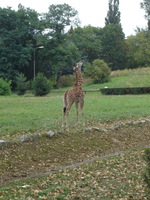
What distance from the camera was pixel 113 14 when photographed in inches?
3327

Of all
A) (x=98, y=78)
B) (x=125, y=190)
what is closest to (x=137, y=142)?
(x=125, y=190)

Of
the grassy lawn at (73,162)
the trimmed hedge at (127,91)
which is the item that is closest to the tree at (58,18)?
the trimmed hedge at (127,91)

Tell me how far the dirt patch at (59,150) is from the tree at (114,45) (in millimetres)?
66454

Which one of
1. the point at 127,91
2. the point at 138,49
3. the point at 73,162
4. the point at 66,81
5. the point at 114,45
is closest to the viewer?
the point at 73,162

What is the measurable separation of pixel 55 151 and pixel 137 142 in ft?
13.4

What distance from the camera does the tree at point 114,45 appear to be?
258 feet

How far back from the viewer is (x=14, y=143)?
33.0ft

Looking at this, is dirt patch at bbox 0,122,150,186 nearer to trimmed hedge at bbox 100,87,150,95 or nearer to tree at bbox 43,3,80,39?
trimmed hedge at bbox 100,87,150,95

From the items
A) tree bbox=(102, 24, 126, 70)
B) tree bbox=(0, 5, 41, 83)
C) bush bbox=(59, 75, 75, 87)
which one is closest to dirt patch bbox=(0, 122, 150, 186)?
tree bbox=(0, 5, 41, 83)

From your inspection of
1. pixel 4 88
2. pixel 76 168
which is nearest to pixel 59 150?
pixel 76 168

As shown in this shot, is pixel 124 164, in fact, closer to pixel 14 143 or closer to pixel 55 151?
pixel 55 151

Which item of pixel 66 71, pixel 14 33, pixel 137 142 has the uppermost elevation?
pixel 14 33

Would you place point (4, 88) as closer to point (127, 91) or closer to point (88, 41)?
point (127, 91)

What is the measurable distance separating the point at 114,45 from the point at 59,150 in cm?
7180
